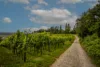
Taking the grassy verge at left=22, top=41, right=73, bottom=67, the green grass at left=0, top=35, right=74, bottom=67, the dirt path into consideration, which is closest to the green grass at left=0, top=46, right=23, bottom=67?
the green grass at left=0, top=35, right=74, bottom=67

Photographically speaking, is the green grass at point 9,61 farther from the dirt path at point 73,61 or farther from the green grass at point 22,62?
the dirt path at point 73,61

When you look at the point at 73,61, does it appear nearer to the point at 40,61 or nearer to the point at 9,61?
the point at 40,61

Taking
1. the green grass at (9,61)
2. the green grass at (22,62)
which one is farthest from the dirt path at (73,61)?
the green grass at (9,61)

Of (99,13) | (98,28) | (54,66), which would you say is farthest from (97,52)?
(99,13)

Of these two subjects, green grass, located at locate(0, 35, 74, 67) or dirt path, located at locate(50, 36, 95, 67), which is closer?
green grass, located at locate(0, 35, 74, 67)

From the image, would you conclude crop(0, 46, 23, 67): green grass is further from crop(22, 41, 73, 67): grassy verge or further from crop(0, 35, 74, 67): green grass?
crop(22, 41, 73, 67): grassy verge

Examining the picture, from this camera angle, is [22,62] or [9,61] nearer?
[22,62]

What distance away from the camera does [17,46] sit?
29188 mm

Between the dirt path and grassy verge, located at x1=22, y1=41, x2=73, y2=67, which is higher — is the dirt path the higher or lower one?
the lower one

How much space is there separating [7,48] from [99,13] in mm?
20931

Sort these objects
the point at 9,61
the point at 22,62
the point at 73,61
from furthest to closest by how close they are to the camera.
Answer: the point at 73,61 → the point at 9,61 → the point at 22,62

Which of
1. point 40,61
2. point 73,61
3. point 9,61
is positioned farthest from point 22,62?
point 73,61

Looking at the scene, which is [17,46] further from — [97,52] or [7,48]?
[97,52]

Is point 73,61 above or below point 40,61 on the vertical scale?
below
